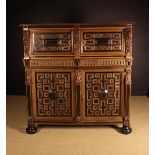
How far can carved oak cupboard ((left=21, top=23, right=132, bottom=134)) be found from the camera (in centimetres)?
227

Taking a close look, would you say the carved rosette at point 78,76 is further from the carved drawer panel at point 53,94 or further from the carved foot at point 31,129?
the carved foot at point 31,129

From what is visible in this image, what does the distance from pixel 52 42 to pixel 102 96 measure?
0.62 metres

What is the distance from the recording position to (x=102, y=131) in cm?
237

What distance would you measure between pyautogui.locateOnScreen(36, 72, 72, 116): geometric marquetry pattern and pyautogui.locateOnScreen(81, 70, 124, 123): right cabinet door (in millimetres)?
135

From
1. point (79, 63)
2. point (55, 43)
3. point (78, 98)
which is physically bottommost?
point (78, 98)

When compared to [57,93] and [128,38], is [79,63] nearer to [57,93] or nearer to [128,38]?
[57,93]

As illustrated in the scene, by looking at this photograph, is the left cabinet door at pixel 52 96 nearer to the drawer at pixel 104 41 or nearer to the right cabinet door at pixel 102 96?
the right cabinet door at pixel 102 96

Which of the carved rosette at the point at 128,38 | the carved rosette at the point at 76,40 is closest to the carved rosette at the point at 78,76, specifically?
the carved rosette at the point at 76,40

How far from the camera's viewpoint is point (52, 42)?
7.50 ft

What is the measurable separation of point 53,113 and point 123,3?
6.32 feet

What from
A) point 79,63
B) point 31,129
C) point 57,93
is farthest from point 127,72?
point 31,129

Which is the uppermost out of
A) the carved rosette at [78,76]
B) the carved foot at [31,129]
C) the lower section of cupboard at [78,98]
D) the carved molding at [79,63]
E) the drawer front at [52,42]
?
the drawer front at [52,42]

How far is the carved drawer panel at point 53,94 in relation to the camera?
2.32 meters

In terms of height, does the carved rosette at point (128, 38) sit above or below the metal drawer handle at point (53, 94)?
above
